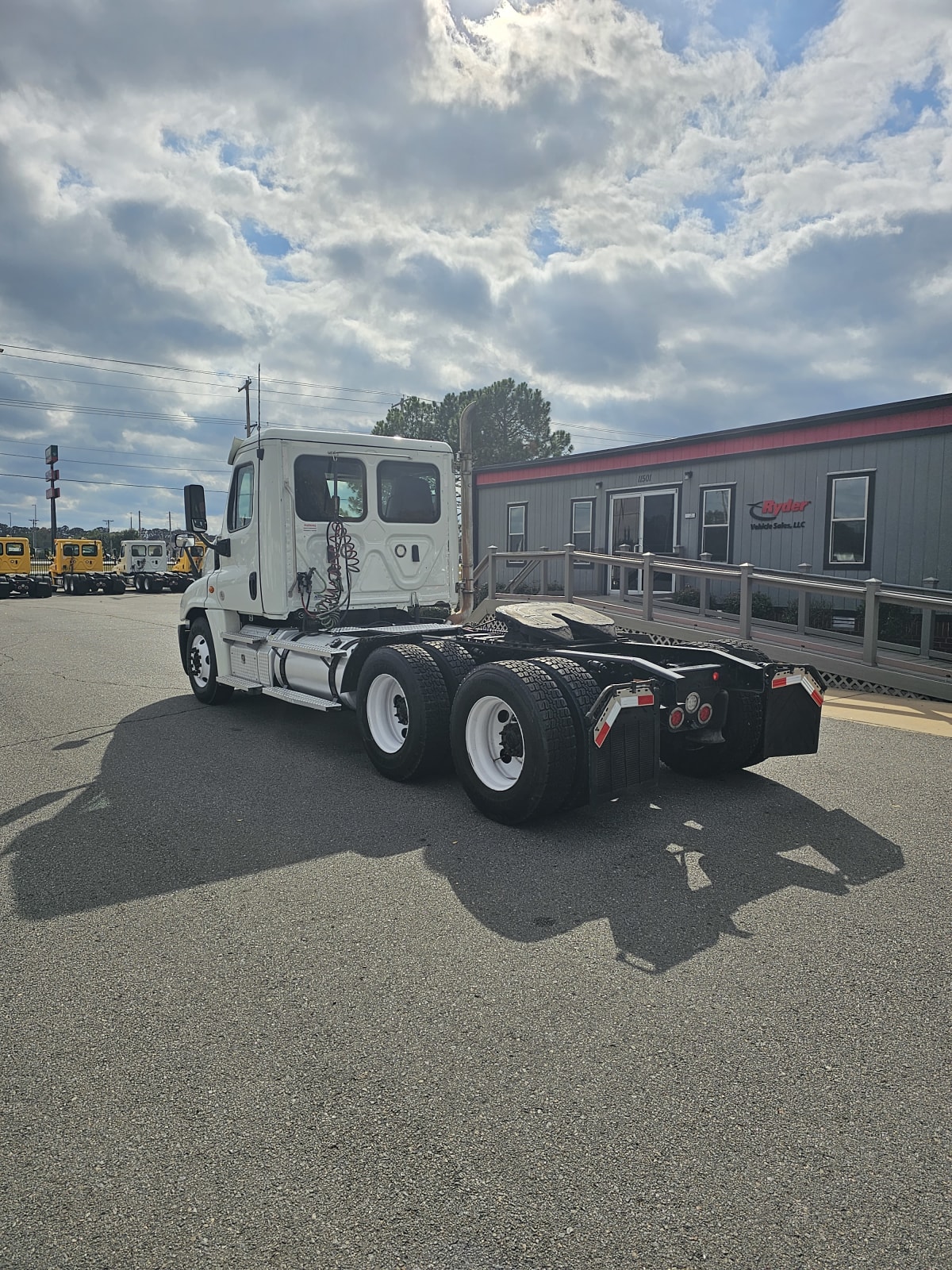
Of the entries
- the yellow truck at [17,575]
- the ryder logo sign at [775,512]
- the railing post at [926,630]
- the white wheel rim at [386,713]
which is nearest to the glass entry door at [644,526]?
the ryder logo sign at [775,512]

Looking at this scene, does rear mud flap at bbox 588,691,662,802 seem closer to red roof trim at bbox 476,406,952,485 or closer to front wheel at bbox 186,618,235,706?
front wheel at bbox 186,618,235,706

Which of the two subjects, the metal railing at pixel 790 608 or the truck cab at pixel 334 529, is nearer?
the truck cab at pixel 334 529

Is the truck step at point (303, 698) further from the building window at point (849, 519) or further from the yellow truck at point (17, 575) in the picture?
the yellow truck at point (17, 575)

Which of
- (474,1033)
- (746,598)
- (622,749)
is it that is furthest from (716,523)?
(474,1033)

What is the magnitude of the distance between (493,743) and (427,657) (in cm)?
105

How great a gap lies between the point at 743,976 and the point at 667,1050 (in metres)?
0.63

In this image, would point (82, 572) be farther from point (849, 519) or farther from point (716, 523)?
point (849, 519)

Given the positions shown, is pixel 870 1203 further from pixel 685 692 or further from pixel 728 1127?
pixel 685 692

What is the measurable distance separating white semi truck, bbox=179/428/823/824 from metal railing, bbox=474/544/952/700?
418 cm

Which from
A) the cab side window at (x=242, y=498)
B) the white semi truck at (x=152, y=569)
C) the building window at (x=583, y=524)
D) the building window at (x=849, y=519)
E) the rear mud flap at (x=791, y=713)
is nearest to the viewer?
the rear mud flap at (x=791, y=713)

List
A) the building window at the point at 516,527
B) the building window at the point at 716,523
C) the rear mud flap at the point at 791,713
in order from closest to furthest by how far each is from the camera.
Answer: the rear mud flap at the point at 791,713 → the building window at the point at 716,523 → the building window at the point at 516,527

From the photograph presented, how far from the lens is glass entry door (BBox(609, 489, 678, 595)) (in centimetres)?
1728

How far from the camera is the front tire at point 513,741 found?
4.76 meters

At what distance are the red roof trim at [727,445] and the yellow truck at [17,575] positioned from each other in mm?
23329
